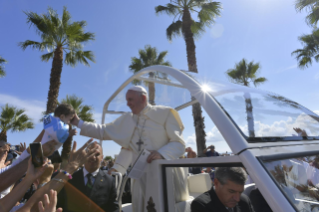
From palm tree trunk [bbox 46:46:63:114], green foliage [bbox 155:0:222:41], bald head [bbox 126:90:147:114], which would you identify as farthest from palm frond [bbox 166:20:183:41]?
bald head [bbox 126:90:147:114]

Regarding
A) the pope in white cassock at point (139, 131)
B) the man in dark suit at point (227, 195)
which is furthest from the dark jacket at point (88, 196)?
the man in dark suit at point (227, 195)

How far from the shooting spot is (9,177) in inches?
66.2

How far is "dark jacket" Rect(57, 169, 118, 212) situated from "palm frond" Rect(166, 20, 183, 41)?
10231 mm

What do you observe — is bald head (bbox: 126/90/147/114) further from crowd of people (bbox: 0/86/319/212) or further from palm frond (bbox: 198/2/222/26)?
palm frond (bbox: 198/2/222/26)

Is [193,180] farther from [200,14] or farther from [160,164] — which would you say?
[200,14]

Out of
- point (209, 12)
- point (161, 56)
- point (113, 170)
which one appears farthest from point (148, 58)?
point (113, 170)

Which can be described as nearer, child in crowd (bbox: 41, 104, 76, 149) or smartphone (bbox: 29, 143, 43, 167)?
smartphone (bbox: 29, 143, 43, 167)

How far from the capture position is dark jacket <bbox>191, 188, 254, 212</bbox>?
4.31 feet

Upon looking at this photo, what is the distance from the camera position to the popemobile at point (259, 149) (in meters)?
1.02

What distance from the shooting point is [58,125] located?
2.38m

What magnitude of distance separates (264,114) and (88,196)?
2.34m

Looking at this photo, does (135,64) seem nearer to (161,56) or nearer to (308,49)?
(161,56)

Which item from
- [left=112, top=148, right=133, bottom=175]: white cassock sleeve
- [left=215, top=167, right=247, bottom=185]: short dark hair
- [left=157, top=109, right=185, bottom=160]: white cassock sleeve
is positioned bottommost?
[left=215, top=167, right=247, bottom=185]: short dark hair

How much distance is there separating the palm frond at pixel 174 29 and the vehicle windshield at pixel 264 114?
10.6 meters
